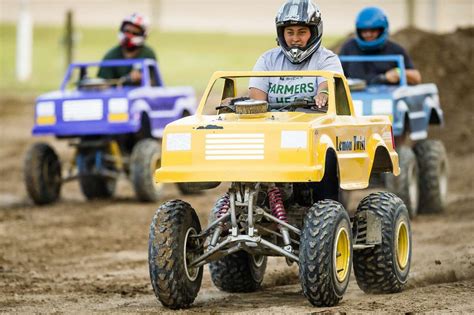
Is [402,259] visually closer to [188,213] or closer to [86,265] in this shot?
[188,213]

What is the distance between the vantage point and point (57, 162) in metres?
16.5

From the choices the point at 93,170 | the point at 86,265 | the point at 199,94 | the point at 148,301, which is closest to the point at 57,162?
the point at 93,170

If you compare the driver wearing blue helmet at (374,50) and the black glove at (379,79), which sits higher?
the driver wearing blue helmet at (374,50)

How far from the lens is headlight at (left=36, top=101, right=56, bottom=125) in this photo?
631 inches

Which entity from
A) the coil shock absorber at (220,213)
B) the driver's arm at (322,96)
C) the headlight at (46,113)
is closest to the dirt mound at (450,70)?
the headlight at (46,113)

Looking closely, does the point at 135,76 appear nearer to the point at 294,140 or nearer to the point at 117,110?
the point at 117,110

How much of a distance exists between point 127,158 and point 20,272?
5.92m

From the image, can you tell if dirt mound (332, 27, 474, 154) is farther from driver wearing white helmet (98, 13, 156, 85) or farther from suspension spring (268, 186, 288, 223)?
suspension spring (268, 186, 288, 223)

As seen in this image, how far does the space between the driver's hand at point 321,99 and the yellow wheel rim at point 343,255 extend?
1.08 metres

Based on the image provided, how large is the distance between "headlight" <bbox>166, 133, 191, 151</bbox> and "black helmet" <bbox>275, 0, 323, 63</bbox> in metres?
1.42

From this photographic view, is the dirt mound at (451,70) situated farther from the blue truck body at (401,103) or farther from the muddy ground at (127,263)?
the blue truck body at (401,103)

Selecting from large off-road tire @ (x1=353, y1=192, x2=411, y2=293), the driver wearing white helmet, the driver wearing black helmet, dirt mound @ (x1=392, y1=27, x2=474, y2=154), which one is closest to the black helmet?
the driver wearing black helmet

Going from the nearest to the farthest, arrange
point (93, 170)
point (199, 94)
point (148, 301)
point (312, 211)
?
point (312, 211)
point (148, 301)
point (93, 170)
point (199, 94)

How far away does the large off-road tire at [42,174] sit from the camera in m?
16.2
